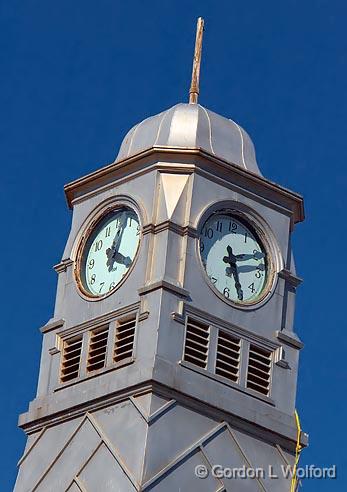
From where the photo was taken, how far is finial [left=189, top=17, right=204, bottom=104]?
5003cm

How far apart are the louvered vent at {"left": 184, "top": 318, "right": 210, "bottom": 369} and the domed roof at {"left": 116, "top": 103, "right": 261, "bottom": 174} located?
392 centimetres

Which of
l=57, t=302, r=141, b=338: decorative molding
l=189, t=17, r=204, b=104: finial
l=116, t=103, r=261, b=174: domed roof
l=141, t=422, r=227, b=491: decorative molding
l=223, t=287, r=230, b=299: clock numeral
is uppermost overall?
l=189, t=17, r=204, b=104: finial

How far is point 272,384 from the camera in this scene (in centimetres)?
4688

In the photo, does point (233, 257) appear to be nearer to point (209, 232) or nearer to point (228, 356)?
point (209, 232)

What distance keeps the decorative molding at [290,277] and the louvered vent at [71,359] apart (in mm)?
4432

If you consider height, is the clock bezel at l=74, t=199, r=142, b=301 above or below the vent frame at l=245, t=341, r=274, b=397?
above

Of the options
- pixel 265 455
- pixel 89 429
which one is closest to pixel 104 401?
pixel 89 429

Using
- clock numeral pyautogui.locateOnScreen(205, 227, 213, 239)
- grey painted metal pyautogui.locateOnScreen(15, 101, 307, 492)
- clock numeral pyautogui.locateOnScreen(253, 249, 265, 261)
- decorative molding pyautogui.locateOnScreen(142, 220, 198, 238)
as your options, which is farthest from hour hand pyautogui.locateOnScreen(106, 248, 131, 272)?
clock numeral pyautogui.locateOnScreen(253, 249, 265, 261)

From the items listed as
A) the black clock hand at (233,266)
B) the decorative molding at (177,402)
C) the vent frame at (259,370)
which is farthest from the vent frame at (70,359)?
the vent frame at (259,370)

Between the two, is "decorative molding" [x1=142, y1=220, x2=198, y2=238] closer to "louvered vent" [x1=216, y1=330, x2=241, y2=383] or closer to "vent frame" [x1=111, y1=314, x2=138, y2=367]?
"vent frame" [x1=111, y1=314, x2=138, y2=367]

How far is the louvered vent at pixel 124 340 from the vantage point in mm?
45938

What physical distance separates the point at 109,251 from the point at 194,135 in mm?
3024

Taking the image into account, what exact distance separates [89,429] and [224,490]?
2.97 m

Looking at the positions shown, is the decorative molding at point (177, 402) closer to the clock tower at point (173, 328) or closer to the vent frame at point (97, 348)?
the clock tower at point (173, 328)
